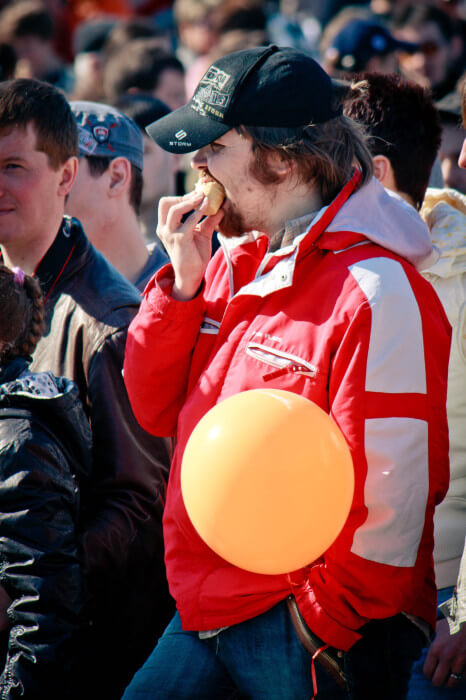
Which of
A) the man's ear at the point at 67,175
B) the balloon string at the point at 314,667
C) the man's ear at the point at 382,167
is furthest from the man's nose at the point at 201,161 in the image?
the balloon string at the point at 314,667

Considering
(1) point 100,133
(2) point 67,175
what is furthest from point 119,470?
(1) point 100,133

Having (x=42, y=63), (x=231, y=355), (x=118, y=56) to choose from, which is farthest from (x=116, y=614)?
(x=42, y=63)

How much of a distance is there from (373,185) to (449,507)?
41.1 inches

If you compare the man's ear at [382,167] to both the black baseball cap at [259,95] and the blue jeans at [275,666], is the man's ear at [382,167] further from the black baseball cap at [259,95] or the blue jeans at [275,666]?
the blue jeans at [275,666]

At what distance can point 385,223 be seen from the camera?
225 centimetres

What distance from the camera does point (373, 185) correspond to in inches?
91.6

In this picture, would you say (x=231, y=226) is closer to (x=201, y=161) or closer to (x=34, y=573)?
(x=201, y=161)

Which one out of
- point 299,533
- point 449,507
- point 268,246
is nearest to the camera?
point 299,533

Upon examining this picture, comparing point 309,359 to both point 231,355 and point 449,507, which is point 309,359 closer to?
point 231,355

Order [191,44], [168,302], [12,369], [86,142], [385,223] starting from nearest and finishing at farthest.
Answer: [385,223]
[168,302]
[12,369]
[86,142]
[191,44]

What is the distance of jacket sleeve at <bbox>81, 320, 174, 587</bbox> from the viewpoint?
2781 mm

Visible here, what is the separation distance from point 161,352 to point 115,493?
0.65 meters

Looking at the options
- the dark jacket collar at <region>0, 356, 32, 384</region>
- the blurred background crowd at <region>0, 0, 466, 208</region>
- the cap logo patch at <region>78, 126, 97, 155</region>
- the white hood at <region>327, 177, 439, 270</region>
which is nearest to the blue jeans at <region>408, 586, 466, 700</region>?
the white hood at <region>327, 177, 439, 270</region>

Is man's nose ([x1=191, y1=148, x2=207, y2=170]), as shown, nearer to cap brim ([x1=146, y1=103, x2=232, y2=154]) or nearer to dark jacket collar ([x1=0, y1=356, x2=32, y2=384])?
cap brim ([x1=146, y1=103, x2=232, y2=154])
